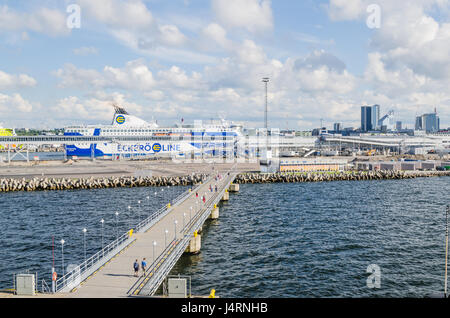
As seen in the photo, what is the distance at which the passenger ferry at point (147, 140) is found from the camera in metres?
153

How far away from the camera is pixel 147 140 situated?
156125 millimetres

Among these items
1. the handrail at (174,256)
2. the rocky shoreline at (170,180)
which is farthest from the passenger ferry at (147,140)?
the handrail at (174,256)

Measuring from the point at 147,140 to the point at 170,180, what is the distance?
8044 cm

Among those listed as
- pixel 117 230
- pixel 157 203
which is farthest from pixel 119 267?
pixel 157 203

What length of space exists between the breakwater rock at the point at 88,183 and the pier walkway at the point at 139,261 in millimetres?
34856

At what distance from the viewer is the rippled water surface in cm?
2778

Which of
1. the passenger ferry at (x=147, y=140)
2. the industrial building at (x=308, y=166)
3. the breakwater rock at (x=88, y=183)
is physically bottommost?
the breakwater rock at (x=88, y=183)

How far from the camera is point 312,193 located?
69375 mm

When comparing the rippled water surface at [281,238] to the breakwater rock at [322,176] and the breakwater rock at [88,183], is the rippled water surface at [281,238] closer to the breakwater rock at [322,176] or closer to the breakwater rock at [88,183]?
the breakwater rock at [88,183]

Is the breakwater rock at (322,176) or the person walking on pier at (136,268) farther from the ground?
the breakwater rock at (322,176)

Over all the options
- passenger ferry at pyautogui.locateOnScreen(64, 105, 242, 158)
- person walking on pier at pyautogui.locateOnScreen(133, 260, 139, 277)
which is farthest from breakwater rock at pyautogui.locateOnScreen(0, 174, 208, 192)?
passenger ferry at pyautogui.locateOnScreen(64, 105, 242, 158)

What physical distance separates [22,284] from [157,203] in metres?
→ 39.9

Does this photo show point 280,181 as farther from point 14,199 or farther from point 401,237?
point 14,199

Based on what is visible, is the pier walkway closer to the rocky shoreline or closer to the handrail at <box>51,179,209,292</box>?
the handrail at <box>51,179,209,292</box>
